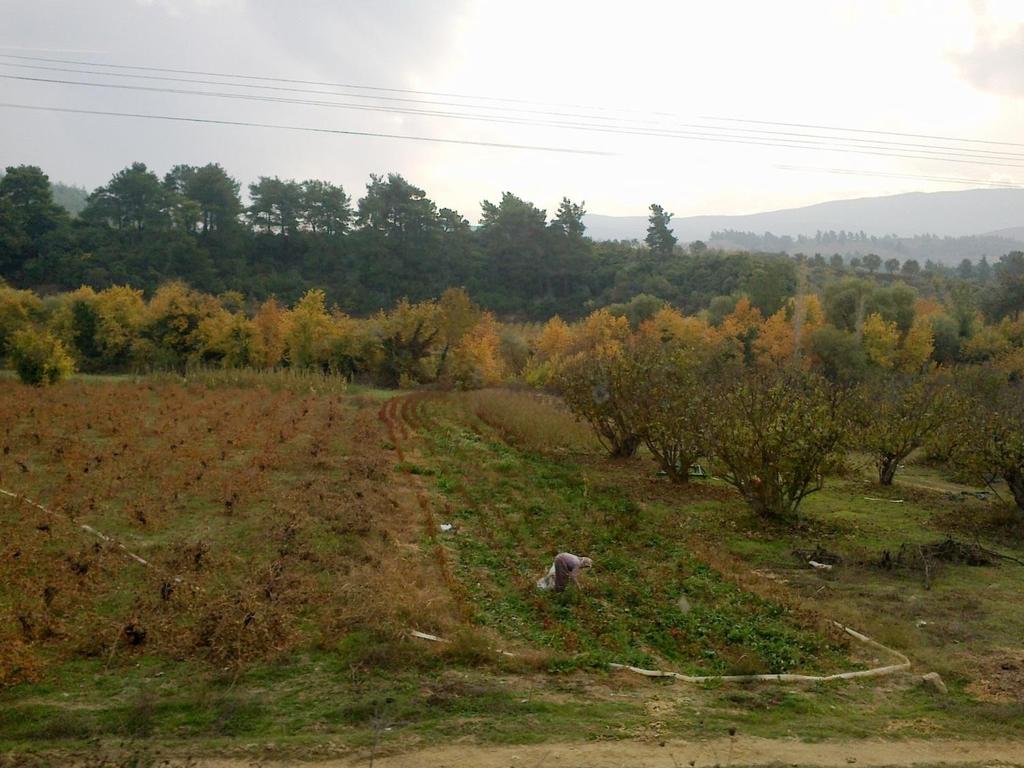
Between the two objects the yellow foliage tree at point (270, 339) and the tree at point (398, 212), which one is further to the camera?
the tree at point (398, 212)

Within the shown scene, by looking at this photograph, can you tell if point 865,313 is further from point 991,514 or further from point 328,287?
point 328,287

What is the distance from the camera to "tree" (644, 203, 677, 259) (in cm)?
7744

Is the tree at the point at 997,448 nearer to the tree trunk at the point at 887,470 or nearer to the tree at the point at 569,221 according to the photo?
the tree trunk at the point at 887,470

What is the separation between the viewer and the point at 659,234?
77938 millimetres

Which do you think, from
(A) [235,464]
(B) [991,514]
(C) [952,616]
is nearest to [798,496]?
(B) [991,514]

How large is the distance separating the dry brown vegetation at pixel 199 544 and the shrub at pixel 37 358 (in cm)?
682

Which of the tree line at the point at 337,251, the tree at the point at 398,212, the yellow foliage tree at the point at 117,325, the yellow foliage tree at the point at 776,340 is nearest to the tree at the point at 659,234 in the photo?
the tree line at the point at 337,251

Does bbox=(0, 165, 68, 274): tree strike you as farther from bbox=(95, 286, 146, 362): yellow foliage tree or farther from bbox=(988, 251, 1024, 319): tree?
bbox=(988, 251, 1024, 319): tree

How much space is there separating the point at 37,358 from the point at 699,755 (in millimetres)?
26665

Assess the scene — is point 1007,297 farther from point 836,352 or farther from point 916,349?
point 836,352

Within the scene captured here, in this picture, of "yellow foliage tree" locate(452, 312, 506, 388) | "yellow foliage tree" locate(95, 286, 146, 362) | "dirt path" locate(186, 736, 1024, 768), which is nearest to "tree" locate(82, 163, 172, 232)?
"yellow foliage tree" locate(95, 286, 146, 362)

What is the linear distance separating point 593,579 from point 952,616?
4.21 meters

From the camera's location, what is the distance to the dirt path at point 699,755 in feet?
17.8

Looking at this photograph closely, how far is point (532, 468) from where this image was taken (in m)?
17.7
